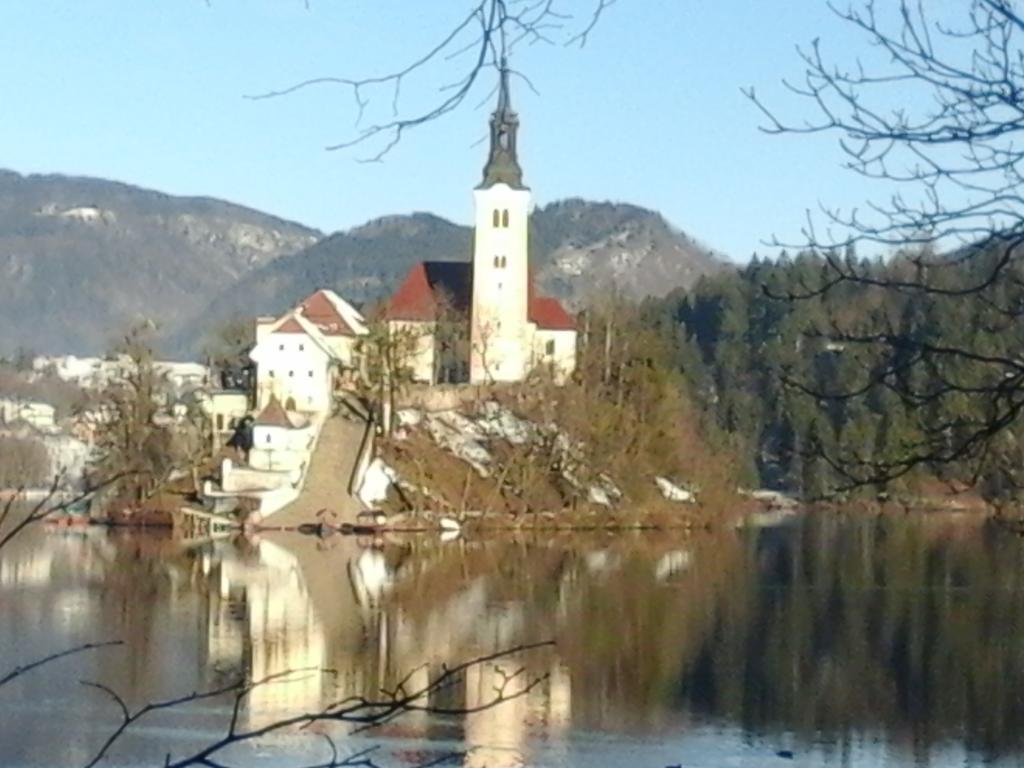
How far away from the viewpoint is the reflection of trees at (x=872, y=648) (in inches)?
516

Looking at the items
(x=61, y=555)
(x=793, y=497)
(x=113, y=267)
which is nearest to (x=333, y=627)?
(x=61, y=555)

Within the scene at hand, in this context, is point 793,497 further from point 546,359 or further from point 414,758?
point 414,758

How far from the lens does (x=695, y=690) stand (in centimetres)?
1402

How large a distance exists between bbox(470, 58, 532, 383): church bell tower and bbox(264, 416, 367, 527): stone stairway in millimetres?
4406

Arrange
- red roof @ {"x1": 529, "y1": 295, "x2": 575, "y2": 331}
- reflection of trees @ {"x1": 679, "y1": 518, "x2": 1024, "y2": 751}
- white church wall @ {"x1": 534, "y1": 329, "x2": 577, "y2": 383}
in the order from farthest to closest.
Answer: red roof @ {"x1": 529, "y1": 295, "x2": 575, "y2": 331}
white church wall @ {"x1": 534, "y1": 329, "x2": 577, "y2": 383}
reflection of trees @ {"x1": 679, "y1": 518, "x2": 1024, "y2": 751}

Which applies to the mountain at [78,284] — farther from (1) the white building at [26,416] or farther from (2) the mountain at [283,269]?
(1) the white building at [26,416]

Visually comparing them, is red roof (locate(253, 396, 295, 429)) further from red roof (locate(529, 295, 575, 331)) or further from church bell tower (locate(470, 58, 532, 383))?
red roof (locate(529, 295, 575, 331))

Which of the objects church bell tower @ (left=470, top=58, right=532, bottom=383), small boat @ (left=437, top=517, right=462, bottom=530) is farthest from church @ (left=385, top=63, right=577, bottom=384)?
small boat @ (left=437, top=517, right=462, bottom=530)

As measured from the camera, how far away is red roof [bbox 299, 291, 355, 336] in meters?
37.6

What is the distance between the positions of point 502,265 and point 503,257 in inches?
6.1

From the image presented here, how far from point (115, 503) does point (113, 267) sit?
157014 mm

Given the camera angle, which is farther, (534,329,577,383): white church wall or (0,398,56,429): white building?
(534,329,577,383): white church wall

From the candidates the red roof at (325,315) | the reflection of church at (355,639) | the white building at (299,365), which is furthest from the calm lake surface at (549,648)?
the red roof at (325,315)

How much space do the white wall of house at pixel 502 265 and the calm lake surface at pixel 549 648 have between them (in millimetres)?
10682
